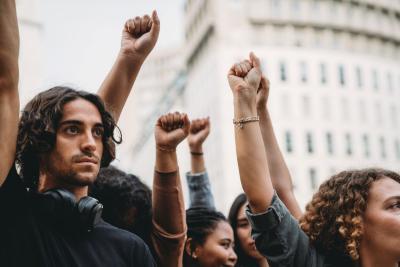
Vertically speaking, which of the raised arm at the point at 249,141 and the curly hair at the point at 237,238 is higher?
the raised arm at the point at 249,141

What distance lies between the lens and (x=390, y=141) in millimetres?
51344

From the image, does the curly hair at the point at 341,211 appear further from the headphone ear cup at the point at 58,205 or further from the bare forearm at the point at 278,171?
the headphone ear cup at the point at 58,205

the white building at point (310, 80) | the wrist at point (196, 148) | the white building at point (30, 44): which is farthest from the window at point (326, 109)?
the wrist at point (196, 148)

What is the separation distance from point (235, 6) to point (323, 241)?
46734mm

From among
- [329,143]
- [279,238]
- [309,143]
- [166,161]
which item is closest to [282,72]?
[309,143]

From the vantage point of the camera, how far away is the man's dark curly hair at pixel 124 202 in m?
3.71

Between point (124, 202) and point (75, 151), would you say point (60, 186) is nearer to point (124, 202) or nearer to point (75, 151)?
point (75, 151)

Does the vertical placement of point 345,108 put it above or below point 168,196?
above

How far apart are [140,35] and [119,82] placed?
327 millimetres

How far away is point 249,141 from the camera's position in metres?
2.84

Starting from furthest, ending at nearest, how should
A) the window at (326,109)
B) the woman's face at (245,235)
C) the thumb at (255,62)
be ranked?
the window at (326,109) < the woman's face at (245,235) < the thumb at (255,62)

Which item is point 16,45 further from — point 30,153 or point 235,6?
point 235,6

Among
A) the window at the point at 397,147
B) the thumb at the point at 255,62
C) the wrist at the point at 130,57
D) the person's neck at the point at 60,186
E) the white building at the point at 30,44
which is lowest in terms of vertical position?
the window at the point at 397,147

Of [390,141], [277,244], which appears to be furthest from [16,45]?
[390,141]
